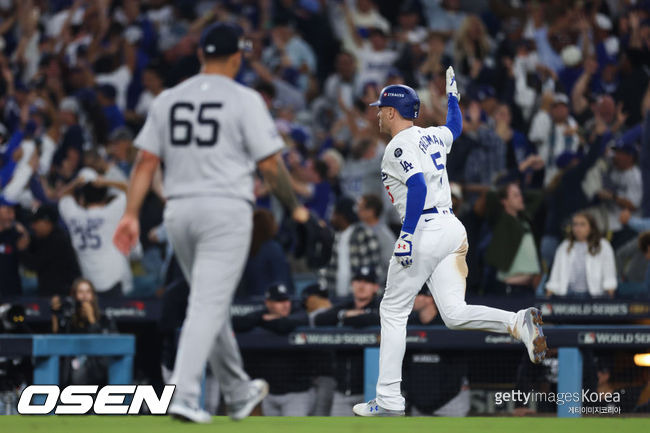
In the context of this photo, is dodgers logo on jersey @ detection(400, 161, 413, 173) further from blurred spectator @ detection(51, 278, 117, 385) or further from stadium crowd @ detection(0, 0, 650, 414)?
blurred spectator @ detection(51, 278, 117, 385)

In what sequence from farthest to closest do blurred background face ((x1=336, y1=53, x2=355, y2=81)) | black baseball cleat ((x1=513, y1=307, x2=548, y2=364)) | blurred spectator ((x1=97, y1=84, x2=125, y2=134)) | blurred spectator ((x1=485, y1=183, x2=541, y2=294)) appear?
blurred background face ((x1=336, y1=53, x2=355, y2=81))
blurred spectator ((x1=97, y1=84, x2=125, y2=134))
blurred spectator ((x1=485, y1=183, x2=541, y2=294))
black baseball cleat ((x1=513, y1=307, x2=548, y2=364))

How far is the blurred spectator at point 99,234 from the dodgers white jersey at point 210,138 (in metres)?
6.15

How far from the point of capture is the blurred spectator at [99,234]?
465 inches

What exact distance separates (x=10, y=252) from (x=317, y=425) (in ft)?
21.7

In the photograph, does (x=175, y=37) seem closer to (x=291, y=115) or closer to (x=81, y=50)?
(x=81, y=50)

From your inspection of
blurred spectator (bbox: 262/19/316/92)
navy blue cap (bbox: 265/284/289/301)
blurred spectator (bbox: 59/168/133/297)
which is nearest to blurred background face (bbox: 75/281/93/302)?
blurred spectator (bbox: 59/168/133/297)

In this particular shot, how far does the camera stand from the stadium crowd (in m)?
10.8

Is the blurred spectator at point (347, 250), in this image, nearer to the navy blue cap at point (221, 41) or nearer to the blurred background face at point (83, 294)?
the blurred background face at point (83, 294)

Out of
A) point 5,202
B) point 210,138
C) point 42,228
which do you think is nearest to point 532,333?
point 210,138

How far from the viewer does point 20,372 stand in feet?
31.7

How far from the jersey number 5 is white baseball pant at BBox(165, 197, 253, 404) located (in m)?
0.29

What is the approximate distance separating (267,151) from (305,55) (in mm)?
11078

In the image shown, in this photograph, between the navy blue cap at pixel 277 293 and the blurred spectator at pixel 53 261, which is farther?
the blurred spectator at pixel 53 261
